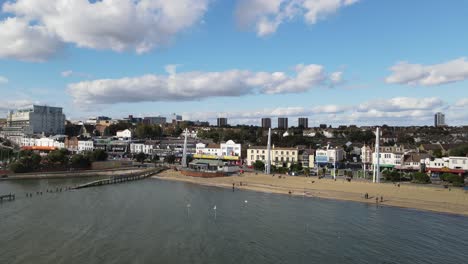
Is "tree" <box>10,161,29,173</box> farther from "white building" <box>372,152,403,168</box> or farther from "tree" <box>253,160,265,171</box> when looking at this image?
"white building" <box>372,152,403,168</box>

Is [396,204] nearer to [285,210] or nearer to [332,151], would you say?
[285,210]

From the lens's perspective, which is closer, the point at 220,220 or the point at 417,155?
the point at 220,220

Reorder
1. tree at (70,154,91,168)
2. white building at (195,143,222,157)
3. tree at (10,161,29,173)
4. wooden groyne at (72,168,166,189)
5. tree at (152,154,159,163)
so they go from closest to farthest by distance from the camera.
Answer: wooden groyne at (72,168,166,189) → tree at (10,161,29,173) → tree at (70,154,91,168) → white building at (195,143,222,157) → tree at (152,154,159,163)

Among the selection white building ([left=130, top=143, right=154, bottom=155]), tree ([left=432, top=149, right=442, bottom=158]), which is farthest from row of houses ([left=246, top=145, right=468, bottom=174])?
white building ([left=130, top=143, right=154, bottom=155])

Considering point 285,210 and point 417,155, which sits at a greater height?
point 417,155

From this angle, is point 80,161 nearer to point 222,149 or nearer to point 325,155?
point 222,149

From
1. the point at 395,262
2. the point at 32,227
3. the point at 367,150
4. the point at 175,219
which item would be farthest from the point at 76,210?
the point at 367,150

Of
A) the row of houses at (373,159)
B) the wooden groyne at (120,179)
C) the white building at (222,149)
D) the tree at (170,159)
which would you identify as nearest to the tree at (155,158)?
the tree at (170,159)
